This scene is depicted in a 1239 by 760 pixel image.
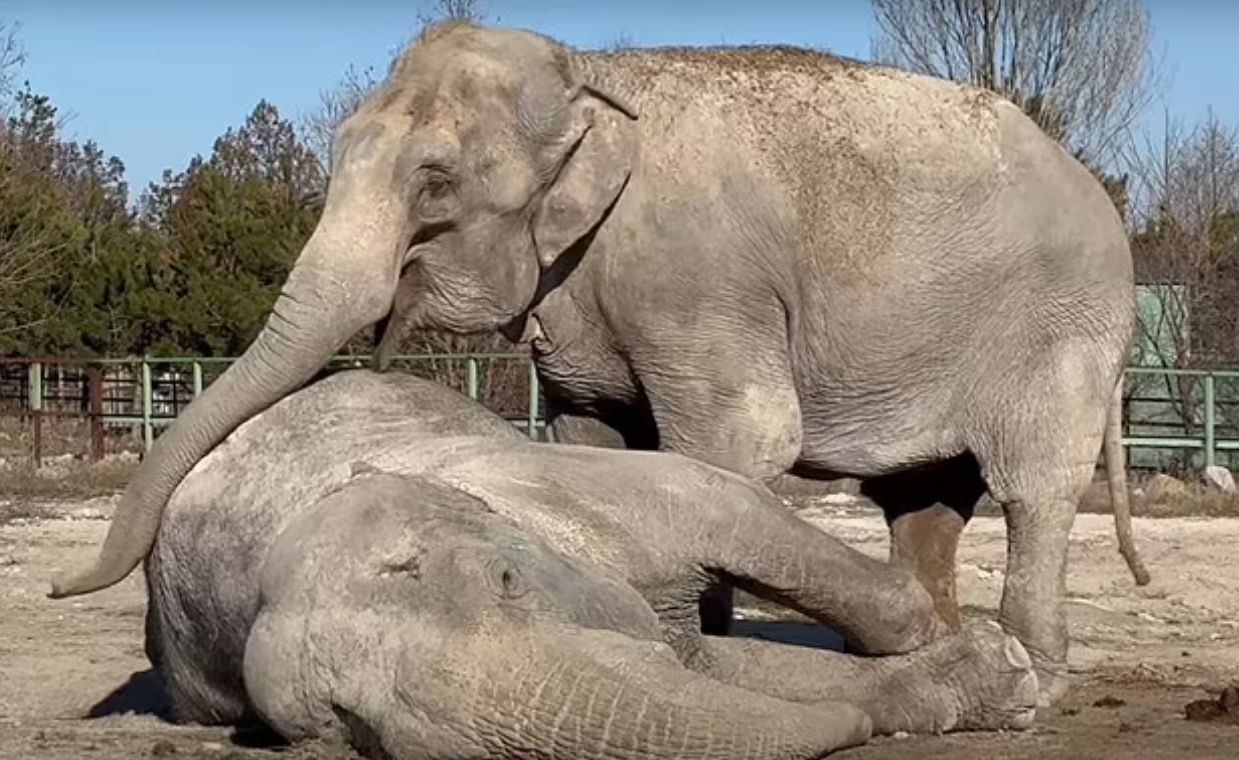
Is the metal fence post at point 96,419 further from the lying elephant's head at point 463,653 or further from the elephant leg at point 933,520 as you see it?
the lying elephant's head at point 463,653

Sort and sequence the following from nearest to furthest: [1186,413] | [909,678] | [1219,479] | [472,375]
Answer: [909,678] → [1219,479] → [472,375] → [1186,413]

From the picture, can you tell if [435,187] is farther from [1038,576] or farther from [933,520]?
[933,520]

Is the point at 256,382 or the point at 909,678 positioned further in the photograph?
the point at 256,382

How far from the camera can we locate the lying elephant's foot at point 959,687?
607 centimetres

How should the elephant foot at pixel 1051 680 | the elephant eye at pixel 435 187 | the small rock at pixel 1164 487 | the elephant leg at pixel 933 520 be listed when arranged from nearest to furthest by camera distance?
the elephant eye at pixel 435 187 < the elephant foot at pixel 1051 680 < the elephant leg at pixel 933 520 < the small rock at pixel 1164 487

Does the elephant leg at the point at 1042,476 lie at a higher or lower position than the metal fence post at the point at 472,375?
lower

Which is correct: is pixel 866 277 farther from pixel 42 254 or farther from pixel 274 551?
pixel 42 254

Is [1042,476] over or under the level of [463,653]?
over

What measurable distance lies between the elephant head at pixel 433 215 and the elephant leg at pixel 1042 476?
1493mm

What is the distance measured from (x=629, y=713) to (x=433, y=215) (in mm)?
2302

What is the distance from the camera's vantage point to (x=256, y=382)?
21.3 ft

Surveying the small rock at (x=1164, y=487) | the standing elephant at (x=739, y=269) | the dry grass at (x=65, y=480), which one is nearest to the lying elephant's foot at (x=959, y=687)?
the standing elephant at (x=739, y=269)

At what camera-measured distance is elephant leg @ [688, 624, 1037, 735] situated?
19.7ft

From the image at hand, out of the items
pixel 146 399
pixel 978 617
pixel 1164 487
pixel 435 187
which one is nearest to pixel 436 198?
pixel 435 187
